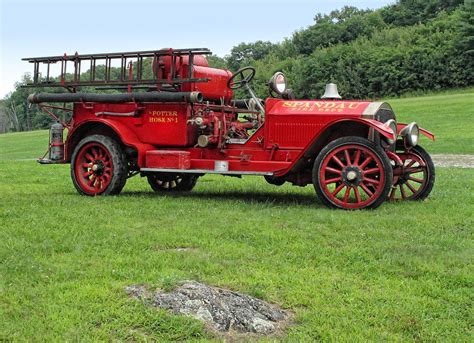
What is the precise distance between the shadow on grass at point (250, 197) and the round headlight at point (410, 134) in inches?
61.6

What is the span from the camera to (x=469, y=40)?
63.2m

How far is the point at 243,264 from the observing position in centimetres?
536

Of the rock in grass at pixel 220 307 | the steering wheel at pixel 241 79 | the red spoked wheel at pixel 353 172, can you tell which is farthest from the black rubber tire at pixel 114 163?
the rock in grass at pixel 220 307

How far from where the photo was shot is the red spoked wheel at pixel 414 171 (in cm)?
902

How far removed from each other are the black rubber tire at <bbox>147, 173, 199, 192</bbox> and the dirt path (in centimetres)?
724

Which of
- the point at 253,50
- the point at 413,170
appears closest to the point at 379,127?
the point at 413,170

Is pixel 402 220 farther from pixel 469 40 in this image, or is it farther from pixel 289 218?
pixel 469 40

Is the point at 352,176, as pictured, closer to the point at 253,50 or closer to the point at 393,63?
the point at 393,63

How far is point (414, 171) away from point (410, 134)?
621 millimetres

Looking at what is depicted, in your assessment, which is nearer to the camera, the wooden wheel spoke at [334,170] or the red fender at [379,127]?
the red fender at [379,127]

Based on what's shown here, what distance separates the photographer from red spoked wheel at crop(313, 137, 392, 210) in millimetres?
7974

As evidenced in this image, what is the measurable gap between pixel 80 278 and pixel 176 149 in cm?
488

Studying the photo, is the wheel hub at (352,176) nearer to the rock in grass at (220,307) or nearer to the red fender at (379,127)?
the red fender at (379,127)

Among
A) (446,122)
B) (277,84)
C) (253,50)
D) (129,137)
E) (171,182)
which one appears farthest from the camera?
(253,50)
